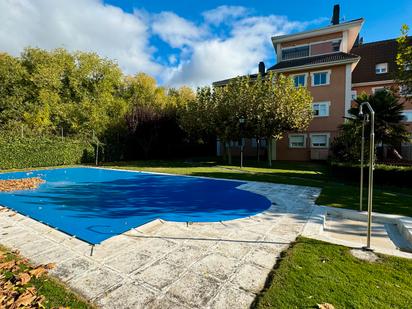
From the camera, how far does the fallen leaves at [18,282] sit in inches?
106

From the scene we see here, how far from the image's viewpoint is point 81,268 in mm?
3598

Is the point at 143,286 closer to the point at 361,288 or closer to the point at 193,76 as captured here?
the point at 361,288

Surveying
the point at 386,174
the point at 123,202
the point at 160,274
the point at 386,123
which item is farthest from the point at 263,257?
the point at 386,123

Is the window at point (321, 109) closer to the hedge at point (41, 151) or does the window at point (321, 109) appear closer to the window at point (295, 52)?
the window at point (295, 52)

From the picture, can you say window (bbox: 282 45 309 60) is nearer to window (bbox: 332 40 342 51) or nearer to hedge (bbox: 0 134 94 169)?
window (bbox: 332 40 342 51)

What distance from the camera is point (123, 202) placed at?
28.2 ft

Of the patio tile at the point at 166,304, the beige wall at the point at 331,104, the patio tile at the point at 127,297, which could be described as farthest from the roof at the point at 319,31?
the patio tile at the point at 127,297

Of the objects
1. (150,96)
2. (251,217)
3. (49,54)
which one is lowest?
(251,217)

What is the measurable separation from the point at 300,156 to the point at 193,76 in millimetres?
31348

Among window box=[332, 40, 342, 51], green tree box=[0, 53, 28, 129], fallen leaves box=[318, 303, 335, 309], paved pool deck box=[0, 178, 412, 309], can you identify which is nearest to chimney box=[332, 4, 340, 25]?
window box=[332, 40, 342, 51]

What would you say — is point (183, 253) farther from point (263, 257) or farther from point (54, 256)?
point (54, 256)

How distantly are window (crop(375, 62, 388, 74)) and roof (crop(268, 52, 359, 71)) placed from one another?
237 inches

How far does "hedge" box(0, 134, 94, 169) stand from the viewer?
16.2 metres

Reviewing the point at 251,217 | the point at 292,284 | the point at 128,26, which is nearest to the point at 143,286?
the point at 292,284
